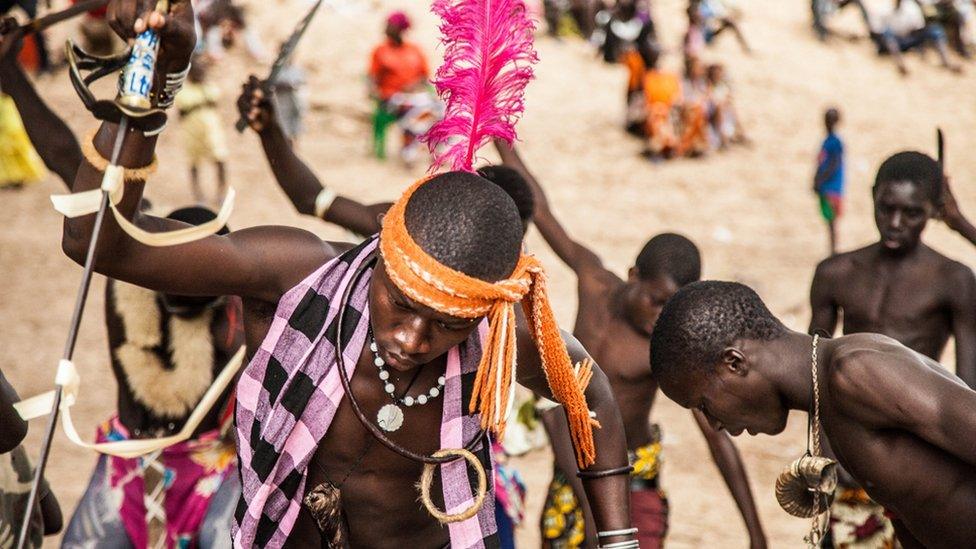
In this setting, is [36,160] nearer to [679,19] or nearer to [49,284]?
[49,284]

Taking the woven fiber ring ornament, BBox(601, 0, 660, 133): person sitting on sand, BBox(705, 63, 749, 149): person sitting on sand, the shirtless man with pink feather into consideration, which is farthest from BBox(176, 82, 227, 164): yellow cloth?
the woven fiber ring ornament

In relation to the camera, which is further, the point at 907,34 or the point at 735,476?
the point at 907,34

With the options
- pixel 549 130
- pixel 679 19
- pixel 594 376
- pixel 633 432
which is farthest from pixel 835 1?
pixel 594 376

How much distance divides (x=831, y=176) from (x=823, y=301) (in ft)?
22.2

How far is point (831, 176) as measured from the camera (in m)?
11.4

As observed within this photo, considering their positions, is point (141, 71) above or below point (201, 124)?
above

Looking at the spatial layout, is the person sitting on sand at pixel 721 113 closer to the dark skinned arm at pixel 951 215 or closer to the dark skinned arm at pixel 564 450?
the dark skinned arm at pixel 951 215

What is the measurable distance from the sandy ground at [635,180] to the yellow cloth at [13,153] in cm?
23

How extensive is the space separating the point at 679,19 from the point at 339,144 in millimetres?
9340

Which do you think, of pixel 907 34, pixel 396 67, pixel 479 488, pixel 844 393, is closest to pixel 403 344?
pixel 479 488

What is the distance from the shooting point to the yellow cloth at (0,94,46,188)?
1155 cm

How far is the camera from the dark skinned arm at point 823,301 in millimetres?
5000

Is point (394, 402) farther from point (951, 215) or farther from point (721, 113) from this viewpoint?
point (721, 113)

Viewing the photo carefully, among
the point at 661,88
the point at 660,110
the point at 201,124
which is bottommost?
the point at 660,110
